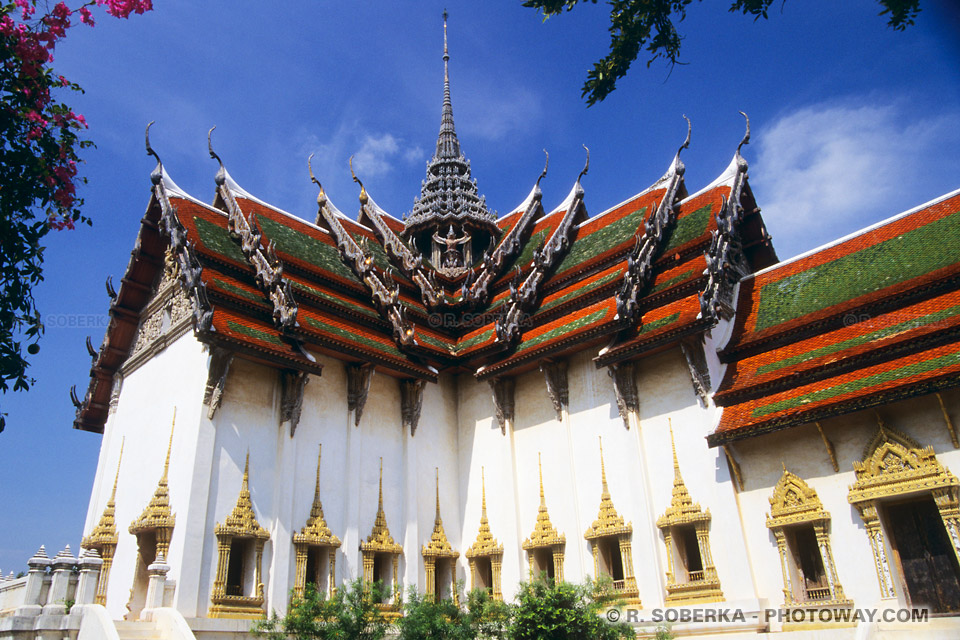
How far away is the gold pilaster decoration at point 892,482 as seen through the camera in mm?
10836

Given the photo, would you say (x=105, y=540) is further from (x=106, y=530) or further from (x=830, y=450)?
(x=830, y=450)

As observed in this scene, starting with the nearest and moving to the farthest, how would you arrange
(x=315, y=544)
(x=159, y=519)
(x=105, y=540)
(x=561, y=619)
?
(x=561, y=619), (x=159, y=519), (x=315, y=544), (x=105, y=540)

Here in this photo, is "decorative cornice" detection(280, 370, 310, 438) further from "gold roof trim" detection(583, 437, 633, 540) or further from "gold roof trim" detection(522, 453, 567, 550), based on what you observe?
"gold roof trim" detection(583, 437, 633, 540)

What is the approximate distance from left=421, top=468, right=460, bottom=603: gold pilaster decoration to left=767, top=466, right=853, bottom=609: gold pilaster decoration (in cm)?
625

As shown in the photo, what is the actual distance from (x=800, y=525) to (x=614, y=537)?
3333 millimetres

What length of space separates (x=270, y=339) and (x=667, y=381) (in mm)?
7462

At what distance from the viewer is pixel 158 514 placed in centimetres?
1279

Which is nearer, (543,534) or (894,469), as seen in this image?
(894,469)

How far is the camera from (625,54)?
19.0 feet

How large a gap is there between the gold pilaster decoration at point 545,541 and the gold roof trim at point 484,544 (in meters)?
0.66

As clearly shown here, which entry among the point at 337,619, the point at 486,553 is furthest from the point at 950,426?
the point at 337,619

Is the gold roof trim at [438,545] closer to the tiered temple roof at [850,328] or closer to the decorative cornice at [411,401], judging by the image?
the decorative cornice at [411,401]

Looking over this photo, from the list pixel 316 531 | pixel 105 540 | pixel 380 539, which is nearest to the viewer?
pixel 316 531

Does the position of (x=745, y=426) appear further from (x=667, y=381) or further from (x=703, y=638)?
(x=703, y=638)
